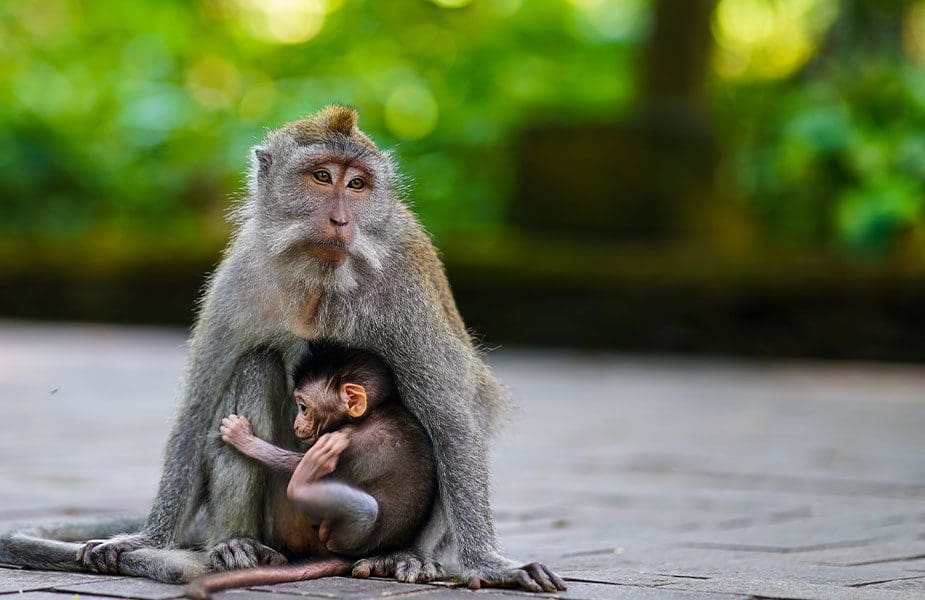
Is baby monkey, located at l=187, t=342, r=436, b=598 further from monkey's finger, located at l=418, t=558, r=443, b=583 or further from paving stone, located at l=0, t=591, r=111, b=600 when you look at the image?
paving stone, located at l=0, t=591, r=111, b=600

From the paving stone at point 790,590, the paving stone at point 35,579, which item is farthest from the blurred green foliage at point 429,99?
the paving stone at point 35,579

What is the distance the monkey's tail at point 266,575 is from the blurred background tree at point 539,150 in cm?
921

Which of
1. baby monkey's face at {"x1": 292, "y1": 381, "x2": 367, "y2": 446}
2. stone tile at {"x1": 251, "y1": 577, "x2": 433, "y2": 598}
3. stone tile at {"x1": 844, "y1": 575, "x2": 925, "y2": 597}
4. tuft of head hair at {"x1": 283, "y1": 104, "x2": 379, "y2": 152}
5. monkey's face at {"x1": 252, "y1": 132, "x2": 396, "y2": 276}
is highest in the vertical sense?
tuft of head hair at {"x1": 283, "y1": 104, "x2": 379, "y2": 152}

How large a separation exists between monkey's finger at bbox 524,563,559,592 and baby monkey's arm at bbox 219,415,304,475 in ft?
2.30

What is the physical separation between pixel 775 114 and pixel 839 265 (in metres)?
3.49

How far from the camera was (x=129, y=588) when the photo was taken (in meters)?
3.86

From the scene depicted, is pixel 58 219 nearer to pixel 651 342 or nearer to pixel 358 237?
pixel 651 342

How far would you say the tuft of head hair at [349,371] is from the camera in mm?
4148

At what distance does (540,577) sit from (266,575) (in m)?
0.71

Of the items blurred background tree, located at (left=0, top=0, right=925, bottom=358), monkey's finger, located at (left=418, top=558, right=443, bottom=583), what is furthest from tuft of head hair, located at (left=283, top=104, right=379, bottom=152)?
blurred background tree, located at (left=0, top=0, right=925, bottom=358)

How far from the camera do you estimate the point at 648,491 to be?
6.69m

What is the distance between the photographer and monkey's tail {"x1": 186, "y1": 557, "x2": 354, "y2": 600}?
11.8ft

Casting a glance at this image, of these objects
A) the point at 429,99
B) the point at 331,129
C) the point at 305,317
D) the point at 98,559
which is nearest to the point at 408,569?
the point at 305,317

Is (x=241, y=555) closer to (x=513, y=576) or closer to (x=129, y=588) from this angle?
(x=129, y=588)
